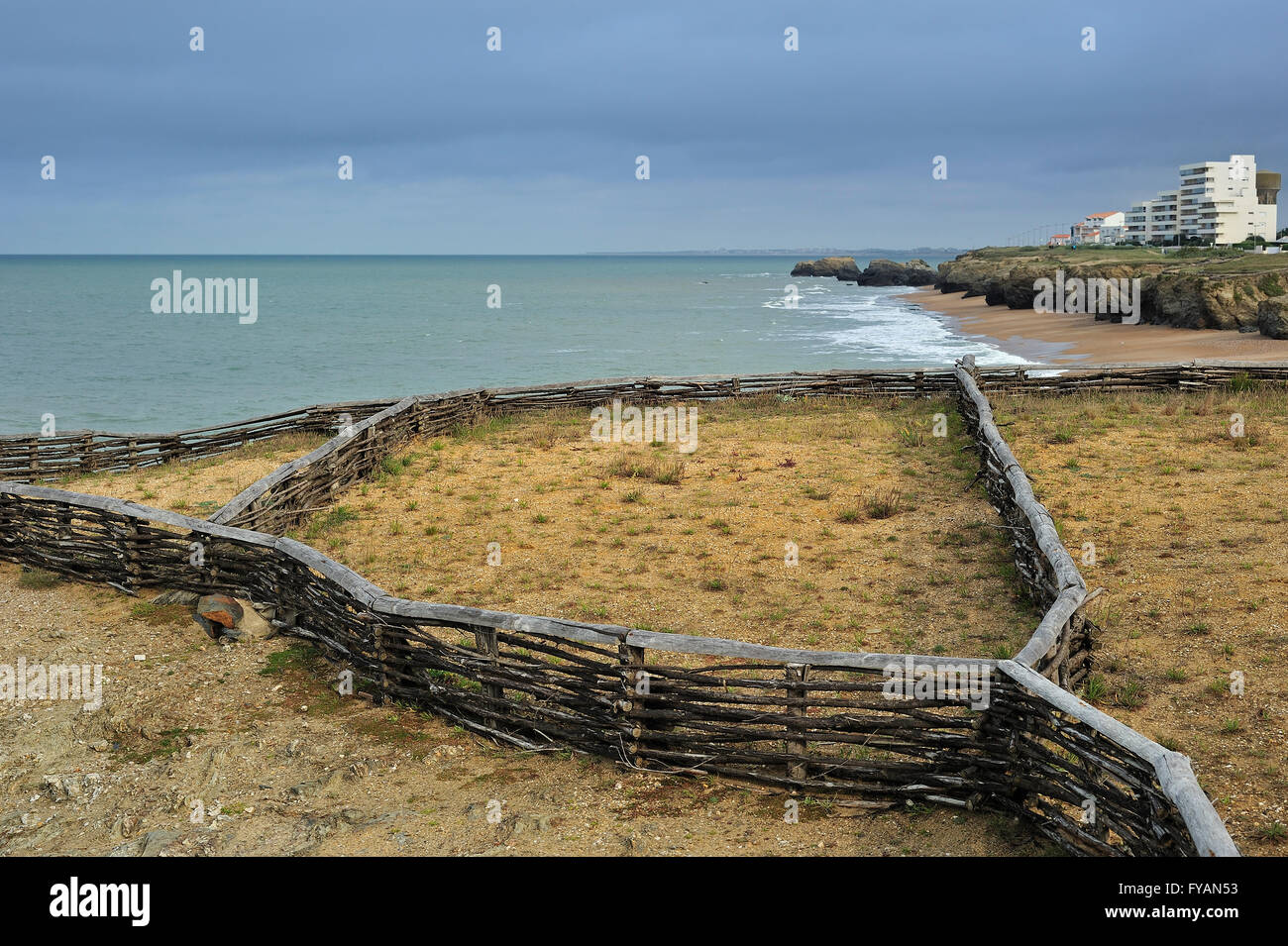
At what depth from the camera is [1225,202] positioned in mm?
111000

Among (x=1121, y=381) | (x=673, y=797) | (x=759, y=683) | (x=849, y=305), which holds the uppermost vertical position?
(x=849, y=305)

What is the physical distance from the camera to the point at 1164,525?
10.6 metres

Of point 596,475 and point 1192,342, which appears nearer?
point 596,475

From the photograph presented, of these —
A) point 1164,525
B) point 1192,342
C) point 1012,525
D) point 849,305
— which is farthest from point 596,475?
point 849,305

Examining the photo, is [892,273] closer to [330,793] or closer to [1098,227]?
[1098,227]

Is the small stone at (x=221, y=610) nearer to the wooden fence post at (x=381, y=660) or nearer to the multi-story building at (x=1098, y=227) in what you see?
the wooden fence post at (x=381, y=660)

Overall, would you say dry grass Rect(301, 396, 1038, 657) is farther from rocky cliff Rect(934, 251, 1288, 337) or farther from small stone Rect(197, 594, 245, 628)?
rocky cliff Rect(934, 251, 1288, 337)

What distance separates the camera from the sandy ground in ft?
17.4

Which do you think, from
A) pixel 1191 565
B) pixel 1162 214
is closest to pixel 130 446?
pixel 1191 565

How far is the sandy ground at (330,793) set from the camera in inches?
209

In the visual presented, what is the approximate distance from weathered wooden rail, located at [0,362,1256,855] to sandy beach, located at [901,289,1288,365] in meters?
19.4

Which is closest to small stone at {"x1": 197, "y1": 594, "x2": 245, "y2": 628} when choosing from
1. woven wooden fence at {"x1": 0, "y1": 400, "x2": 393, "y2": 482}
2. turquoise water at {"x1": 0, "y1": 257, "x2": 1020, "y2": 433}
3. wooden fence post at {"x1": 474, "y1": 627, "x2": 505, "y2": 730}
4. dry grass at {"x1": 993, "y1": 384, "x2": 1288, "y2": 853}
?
wooden fence post at {"x1": 474, "y1": 627, "x2": 505, "y2": 730}
